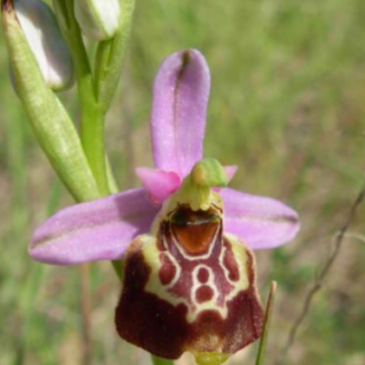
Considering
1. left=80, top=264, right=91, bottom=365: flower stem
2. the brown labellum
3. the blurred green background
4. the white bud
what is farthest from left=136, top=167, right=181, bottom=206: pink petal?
the blurred green background

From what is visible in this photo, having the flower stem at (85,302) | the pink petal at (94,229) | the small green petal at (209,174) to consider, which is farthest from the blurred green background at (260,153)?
the small green petal at (209,174)

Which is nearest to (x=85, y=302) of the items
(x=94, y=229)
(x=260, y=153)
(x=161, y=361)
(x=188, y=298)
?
(x=161, y=361)

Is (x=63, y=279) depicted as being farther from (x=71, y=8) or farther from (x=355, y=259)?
(x=71, y=8)

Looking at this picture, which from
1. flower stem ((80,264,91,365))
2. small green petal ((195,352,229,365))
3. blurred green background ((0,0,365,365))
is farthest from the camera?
blurred green background ((0,0,365,365))

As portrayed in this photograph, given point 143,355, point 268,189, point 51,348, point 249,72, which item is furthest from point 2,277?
point 249,72

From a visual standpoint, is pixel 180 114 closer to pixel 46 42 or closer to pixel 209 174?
pixel 209 174

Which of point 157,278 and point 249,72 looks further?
point 249,72

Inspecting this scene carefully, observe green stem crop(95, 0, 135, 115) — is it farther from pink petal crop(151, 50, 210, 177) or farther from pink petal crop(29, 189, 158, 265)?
pink petal crop(29, 189, 158, 265)
